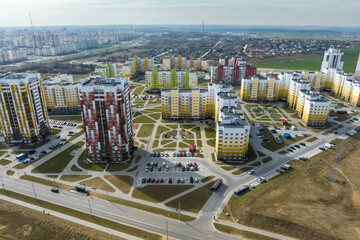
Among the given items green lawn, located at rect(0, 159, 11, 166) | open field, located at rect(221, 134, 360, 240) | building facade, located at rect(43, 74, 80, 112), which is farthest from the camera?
building facade, located at rect(43, 74, 80, 112)

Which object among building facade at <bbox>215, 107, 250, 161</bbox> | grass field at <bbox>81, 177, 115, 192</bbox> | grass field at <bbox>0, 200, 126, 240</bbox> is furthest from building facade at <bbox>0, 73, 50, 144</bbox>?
building facade at <bbox>215, 107, 250, 161</bbox>

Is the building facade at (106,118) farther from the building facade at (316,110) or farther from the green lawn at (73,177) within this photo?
the building facade at (316,110)

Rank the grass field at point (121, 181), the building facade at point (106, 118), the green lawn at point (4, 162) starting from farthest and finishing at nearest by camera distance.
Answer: the green lawn at point (4, 162) < the building facade at point (106, 118) < the grass field at point (121, 181)

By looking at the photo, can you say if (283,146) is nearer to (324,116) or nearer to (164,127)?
(324,116)

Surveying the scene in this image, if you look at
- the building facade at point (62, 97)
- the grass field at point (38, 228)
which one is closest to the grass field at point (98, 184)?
the grass field at point (38, 228)

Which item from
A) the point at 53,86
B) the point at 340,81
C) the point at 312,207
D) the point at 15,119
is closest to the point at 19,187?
the point at 15,119

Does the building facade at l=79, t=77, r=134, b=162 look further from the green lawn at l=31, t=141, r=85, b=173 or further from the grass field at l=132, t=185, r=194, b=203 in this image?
the grass field at l=132, t=185, r=194, b=203

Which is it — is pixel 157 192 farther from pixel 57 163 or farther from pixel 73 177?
pixel 57 163
